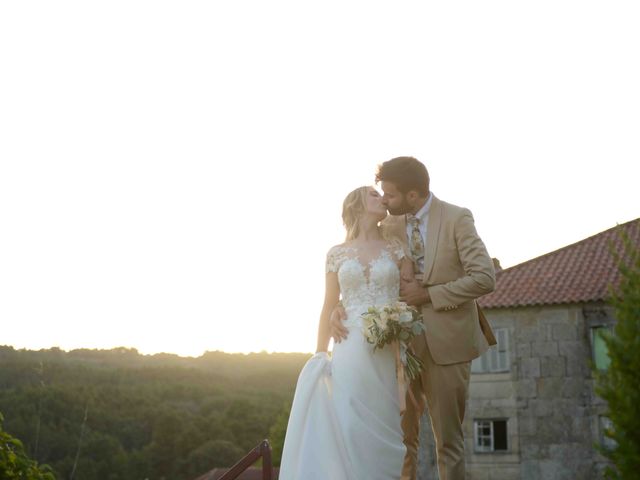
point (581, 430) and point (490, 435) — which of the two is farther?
point (490, 435)

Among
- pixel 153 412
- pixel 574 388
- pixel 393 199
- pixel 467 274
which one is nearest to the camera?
pixel 467 274

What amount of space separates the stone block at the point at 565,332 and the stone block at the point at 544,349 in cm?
31

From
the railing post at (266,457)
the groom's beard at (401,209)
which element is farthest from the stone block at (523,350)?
the railing post at (266,457)

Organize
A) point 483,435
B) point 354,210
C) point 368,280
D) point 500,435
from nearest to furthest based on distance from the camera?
point 368,280 < point 354,210 < point 500,435 < point 483,435

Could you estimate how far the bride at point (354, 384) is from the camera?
6.95 metres

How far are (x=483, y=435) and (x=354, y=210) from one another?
3001 centimetres

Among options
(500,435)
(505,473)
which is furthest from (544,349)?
(505,473)

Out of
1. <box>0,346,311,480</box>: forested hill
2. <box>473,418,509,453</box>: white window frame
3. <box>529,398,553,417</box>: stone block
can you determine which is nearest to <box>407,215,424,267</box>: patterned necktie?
<box>529,398,553,417</box>: stone block

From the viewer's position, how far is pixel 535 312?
3469 cm

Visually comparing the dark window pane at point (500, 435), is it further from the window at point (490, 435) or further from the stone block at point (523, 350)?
the stone block at point (523, 350)

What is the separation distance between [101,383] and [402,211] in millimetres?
62349

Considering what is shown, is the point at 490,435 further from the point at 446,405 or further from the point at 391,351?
the point at 446,405

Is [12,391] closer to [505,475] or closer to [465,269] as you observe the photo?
[505,475]

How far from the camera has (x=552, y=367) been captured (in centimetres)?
3425
